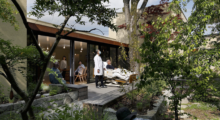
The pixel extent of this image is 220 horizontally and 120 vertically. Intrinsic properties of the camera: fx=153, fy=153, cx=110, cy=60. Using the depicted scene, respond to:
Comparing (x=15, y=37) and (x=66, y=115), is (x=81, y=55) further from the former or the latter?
(x=66, y=115)

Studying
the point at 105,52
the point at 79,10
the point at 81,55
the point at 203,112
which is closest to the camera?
the point at 79,10

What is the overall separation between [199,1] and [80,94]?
4.26 m

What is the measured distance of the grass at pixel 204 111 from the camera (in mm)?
4197

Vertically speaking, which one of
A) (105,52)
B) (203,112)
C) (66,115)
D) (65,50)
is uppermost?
(65,50)

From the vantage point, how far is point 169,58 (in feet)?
8.93

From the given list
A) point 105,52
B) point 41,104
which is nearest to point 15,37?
point 41,104

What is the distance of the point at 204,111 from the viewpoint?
4.62 m

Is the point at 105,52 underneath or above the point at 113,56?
above

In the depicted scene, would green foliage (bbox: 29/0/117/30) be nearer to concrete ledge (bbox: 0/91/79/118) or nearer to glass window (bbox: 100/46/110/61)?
concrete ledge (bbox: 0/91/79/118)

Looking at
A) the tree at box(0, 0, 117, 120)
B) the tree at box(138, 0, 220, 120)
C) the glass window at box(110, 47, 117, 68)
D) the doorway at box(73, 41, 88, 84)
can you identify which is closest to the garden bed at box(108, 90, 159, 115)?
the tree at box(138, 0, 220, 120)

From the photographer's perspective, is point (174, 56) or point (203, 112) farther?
point (203, 112)

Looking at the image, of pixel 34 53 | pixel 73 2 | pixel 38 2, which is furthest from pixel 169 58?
pixel 34 53

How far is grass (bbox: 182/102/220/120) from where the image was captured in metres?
4.20

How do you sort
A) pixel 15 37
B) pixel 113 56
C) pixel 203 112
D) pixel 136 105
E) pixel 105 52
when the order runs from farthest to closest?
1. pixel 113 56
2. pixel 105 52
3. pixel 15 37
4. pixel 203 112
5. pixel 136 105
